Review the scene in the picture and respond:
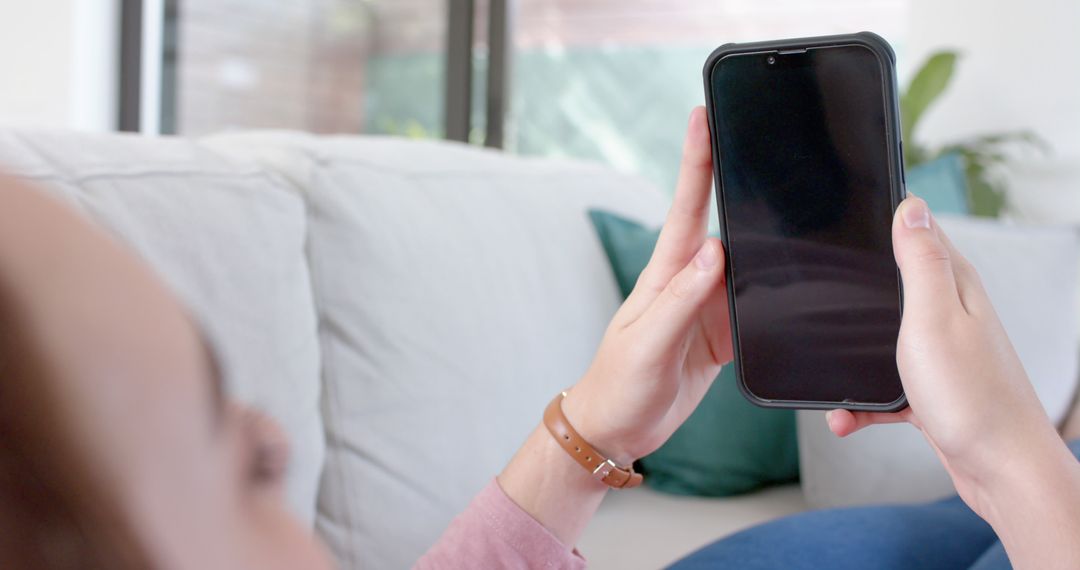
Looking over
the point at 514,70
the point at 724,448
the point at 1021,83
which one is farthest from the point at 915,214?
the point at 514,70

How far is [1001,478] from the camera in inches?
20.8

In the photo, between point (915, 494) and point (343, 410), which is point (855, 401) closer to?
point (343, 410)

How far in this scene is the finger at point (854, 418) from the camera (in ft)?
2.28

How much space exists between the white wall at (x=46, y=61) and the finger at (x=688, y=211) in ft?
10.6

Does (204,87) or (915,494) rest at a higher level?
(204,87)

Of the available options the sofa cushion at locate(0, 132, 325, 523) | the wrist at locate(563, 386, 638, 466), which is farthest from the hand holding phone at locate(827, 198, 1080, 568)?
the sofa cushion at locate(0, 132, 325, 523)

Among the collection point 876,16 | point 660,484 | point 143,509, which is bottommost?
point 660,484

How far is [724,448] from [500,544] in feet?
2.09

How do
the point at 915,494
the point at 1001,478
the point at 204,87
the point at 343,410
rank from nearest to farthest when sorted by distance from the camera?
the point at 1001,478 → the point at 343,410 → the point at 915,494 → the point at 204,87

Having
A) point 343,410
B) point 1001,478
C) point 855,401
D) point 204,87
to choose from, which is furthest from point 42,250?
point 204,87

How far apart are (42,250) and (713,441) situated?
4.02 ft

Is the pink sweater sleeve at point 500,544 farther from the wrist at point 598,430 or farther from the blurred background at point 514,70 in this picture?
the blurred background at point 514,70

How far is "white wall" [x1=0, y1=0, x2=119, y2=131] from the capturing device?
3494mm

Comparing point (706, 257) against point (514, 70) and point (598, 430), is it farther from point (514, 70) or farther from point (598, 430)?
point (514, 70)
